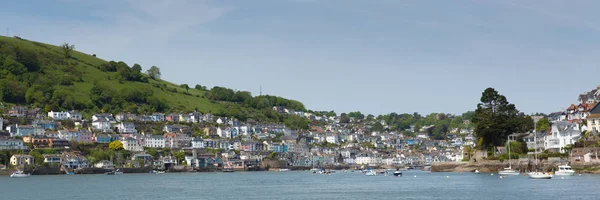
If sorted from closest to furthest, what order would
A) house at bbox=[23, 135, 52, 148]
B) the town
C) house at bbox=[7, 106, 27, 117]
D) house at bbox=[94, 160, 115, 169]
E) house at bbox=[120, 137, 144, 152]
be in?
the town
house at bbox=[94, 160, 115, 169]
house at bbox=[23, 135, 52, 148]
house at bbox=[120, 137, 144, 152]
house at bbox=[7, 106, 27, 117]

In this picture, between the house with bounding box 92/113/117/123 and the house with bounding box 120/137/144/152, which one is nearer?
the house with bounding box 120/137/144/152

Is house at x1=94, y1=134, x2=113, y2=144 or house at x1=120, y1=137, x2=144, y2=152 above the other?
house at x1=94, y1=134, x2=113, y2=144

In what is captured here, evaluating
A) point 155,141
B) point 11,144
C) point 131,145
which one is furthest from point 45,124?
point 11,144

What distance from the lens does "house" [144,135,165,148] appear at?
6368 inches

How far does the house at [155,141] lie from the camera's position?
162 metres

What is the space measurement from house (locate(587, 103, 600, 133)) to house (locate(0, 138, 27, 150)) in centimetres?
8880

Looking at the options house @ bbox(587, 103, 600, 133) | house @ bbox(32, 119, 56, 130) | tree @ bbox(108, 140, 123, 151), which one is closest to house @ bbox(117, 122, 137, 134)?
house @ bbox(32, 119, 56, 130)

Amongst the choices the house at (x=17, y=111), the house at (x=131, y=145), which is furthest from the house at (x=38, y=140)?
the house at (x=17, y=111)

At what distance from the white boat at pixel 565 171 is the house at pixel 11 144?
87.1m

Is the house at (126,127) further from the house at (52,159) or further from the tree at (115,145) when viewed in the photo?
the house at (52,159)

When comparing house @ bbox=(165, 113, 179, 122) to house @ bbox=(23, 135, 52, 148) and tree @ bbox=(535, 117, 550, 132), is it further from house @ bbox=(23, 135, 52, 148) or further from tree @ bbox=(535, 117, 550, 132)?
tree @ bbox=(535, 117, 550, 132)

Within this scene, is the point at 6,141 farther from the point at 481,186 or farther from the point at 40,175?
the point at 481,186

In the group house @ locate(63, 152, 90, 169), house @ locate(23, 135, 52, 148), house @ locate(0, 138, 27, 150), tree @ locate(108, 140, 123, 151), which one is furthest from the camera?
tree @ locate(108, 140, 123, 151)

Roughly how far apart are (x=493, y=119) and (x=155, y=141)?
79373 millimetres
